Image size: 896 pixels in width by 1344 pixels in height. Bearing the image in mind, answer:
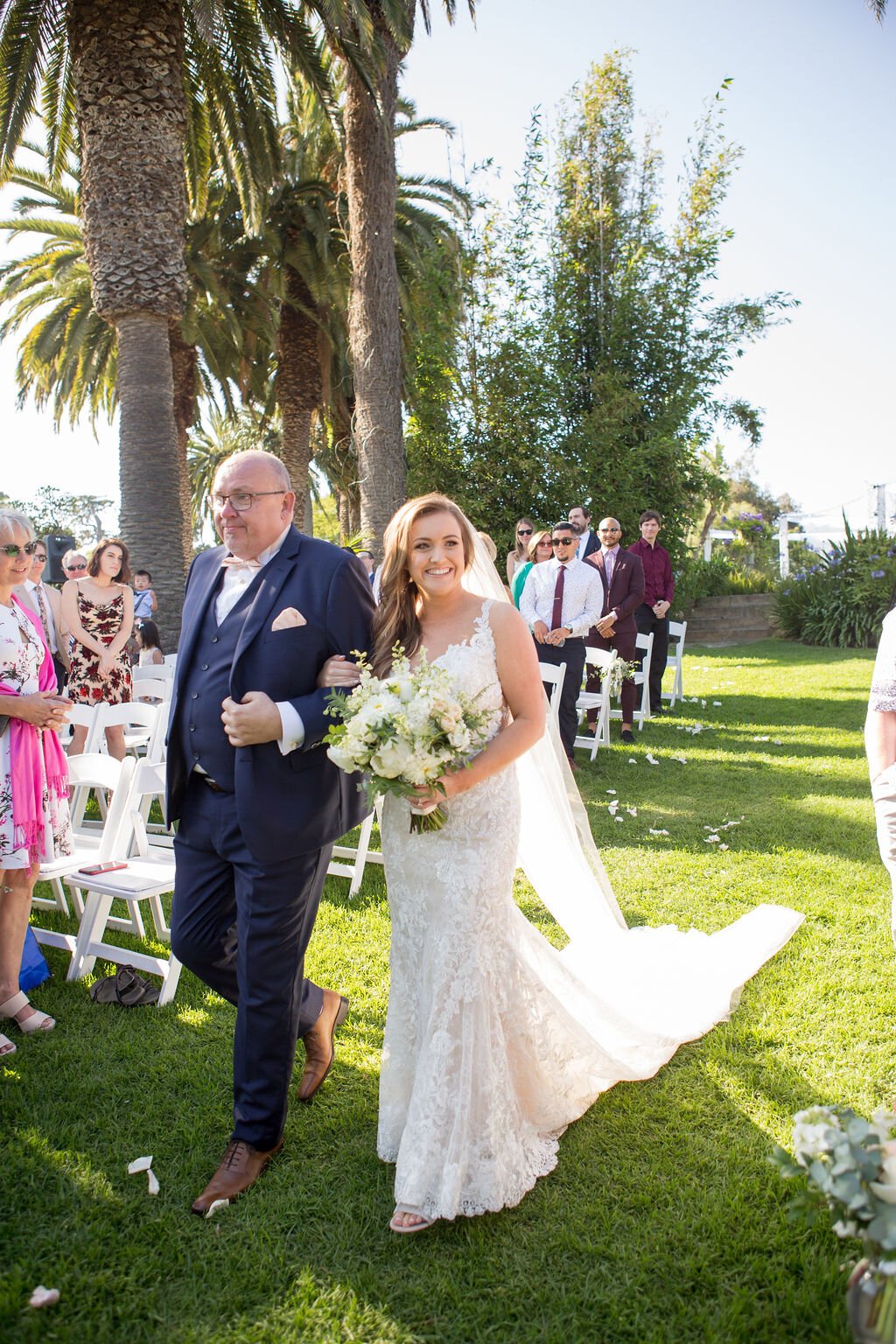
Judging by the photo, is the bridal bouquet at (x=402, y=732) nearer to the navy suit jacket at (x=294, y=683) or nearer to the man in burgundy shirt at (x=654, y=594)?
the navy suit jacket at (x=294, y=683)

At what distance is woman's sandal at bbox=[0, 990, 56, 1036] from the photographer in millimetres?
4180

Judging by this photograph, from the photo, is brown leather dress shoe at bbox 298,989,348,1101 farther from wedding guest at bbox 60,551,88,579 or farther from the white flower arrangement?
wedding guest at bbox 60,551,88,579

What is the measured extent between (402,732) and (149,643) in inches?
343

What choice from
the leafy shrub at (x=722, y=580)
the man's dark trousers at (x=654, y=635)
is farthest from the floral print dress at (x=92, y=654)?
the leafy shrub at (x=722, y=580)

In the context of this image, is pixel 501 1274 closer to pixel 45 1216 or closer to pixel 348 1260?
pixel 348 1260

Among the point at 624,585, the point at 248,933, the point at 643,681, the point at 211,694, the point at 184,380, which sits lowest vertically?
the point at 248,933

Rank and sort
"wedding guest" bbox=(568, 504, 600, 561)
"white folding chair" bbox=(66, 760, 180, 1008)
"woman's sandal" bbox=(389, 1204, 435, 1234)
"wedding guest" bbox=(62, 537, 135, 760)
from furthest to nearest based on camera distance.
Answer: "wedding guest" bbox=(568, 504, 600, 561)
"wedding guest" bbox=(62, 537, 135, 760)
"white folding chair" bbox=(66, 760, 180, 1008)
"woman's sandal" bbox=(389, 1204, 435, 1234)

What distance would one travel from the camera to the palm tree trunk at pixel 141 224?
10.2 m

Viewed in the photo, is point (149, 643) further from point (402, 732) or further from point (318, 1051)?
point (402, 732)

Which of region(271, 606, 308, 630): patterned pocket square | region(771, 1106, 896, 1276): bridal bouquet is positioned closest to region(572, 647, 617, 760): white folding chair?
region(271, 606, 308, 630): patterned pocket square

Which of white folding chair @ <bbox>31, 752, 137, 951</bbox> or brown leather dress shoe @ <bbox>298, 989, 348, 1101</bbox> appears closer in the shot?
brown leather dress shoe @ <bbox>298, 989, 348, 1101</bbox>

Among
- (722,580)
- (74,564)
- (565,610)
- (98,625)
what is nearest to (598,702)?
(565,610)

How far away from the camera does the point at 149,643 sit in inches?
419

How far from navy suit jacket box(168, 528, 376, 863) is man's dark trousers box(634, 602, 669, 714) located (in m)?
9.17
